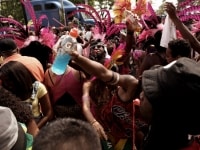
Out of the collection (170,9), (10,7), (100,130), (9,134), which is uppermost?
(170,9)

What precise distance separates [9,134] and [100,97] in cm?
169

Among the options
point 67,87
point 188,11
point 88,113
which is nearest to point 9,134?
point 88,113

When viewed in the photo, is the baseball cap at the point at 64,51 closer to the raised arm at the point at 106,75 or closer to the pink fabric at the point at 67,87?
the raised arm at the point at 106,75

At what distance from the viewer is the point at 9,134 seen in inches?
65.8

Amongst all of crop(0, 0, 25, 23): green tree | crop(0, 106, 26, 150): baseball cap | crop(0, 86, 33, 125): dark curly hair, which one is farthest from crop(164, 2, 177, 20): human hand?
crop(0, 0, 25, 23): green tree

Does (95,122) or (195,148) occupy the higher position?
(195,148)

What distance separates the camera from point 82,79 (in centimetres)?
367

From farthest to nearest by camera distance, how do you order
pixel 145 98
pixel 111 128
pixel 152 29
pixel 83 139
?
1. pixel 152 29
2. pixel 111 128
3. pixel 145 98
4. pixel 83 139

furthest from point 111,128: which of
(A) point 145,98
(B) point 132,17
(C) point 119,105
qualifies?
(A) point 145,98

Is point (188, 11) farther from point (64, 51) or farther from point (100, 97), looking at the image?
point (64, 51)

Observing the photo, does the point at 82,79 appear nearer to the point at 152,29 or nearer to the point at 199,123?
the point at 152,29

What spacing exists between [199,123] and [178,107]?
11 cm

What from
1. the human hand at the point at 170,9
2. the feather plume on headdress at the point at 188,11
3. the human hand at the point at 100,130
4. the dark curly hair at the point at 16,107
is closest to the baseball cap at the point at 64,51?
the dark curly hair at the point at 16,107

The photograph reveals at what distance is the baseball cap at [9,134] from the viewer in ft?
5.39
